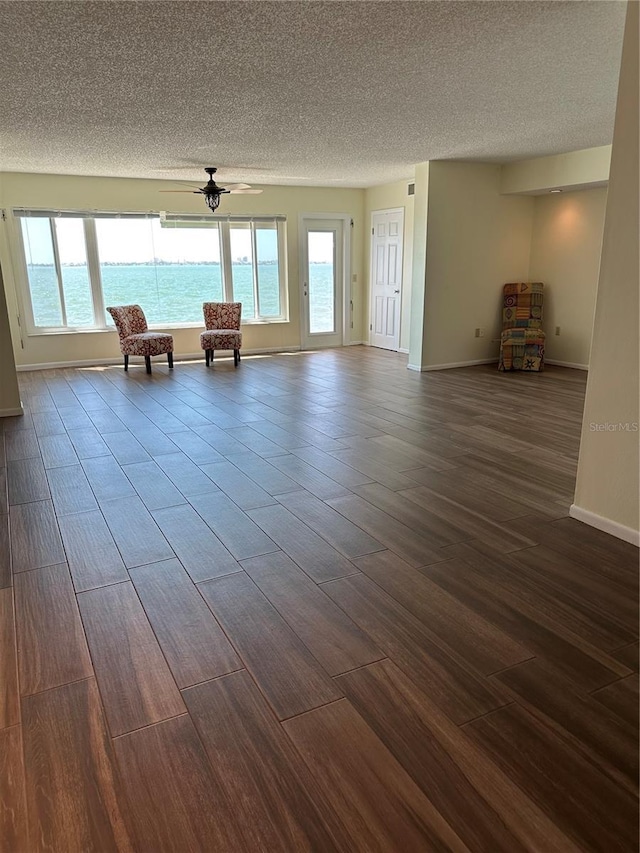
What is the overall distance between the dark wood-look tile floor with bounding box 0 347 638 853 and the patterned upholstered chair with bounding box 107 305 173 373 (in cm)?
345

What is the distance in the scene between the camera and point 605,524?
2846 mm

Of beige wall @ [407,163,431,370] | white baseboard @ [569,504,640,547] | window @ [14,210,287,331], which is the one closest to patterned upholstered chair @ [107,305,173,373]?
window @ [14,210,287,331]

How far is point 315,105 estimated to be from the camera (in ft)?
13.3

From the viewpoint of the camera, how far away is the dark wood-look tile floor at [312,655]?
1.39 meters

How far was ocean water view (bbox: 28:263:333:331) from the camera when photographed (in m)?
7.48

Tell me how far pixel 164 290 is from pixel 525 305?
16.6 ft

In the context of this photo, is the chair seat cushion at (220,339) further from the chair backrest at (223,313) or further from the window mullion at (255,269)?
the window mullion at (255,269)

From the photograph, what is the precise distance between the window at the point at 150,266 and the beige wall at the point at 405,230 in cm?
143

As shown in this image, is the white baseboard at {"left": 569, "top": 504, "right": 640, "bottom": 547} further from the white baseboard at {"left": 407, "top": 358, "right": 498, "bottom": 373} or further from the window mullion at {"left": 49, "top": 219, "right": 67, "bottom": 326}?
the window mullion at {"left": 49, "top": 219, "right": 67, "bottom": 326}

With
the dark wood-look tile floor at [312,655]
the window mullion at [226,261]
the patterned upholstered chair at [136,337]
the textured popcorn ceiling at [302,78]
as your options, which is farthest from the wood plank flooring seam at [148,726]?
the window mullion at [226,261]

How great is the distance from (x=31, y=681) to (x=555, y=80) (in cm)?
434

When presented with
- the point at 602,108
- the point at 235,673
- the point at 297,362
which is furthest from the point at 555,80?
the point at 297,362

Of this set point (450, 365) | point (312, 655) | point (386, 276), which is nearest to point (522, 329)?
point (450, 365)

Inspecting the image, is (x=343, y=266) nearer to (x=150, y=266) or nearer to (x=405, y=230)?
(x=405, y=230)
